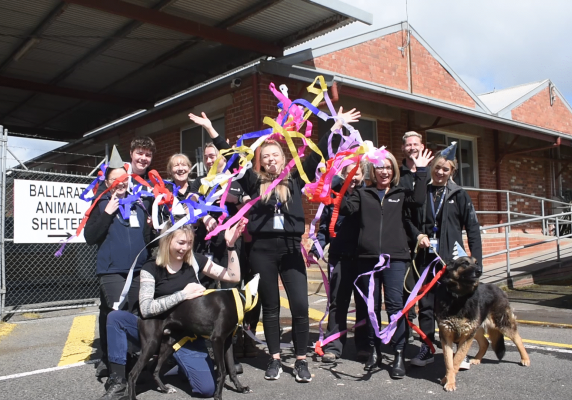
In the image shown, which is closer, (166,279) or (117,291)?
(166,279)

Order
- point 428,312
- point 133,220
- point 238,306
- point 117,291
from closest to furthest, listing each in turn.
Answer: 1. point 238,306
2. point 117,291
3. point 133,220
4. point 428,312

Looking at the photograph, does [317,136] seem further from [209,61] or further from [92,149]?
[92,149]

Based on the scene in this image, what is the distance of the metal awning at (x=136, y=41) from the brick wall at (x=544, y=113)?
1055 cm

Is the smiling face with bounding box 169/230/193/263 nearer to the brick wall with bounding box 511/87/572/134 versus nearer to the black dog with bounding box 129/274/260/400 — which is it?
the black dog with bounding box 129/274/260/400

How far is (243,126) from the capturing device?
9.72m

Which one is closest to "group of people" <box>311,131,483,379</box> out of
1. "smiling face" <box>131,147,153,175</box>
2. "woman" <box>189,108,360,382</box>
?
"woman" <box>189,108,360,382</box>

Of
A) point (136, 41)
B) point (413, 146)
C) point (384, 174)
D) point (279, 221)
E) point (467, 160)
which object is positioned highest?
point (136, 41)

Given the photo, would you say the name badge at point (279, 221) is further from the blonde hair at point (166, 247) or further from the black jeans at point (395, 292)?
the black jeans at point (395, 292)

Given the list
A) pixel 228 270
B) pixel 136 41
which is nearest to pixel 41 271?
pixel 136 41

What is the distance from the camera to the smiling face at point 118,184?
4270 millimetres

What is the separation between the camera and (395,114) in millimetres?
11898

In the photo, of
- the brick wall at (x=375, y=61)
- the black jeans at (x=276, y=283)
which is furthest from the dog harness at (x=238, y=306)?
the brick wall at (x=375, y=61)

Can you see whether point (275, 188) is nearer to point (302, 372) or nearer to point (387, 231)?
point (387, 231)

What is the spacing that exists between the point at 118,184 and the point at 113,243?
47cm
